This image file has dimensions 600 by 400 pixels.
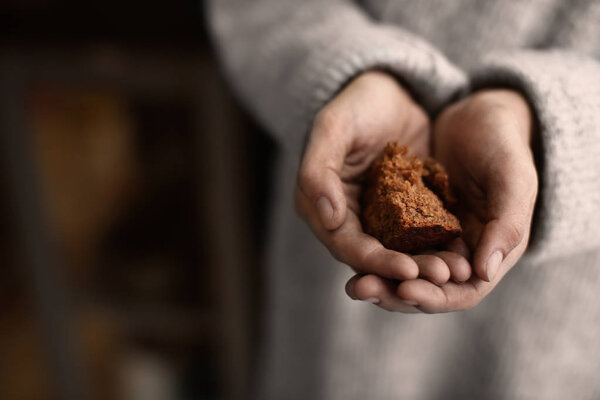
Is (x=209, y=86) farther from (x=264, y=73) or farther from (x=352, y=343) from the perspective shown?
(x=352, y=343)

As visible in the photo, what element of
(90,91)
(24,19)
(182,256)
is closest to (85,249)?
(182,256)

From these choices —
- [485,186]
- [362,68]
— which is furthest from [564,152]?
[362,68]

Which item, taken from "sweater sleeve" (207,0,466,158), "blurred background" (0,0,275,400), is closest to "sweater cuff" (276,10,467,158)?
"sweater sleeve" (207,0,466,158)

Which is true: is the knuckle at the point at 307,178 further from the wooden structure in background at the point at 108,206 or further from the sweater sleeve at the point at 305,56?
the wooden structure in background at the point at 108,206

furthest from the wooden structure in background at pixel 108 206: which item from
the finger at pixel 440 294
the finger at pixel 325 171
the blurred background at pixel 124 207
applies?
the finger at pixel 440 294

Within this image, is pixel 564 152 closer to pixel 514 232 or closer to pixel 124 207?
pixel 514 232
